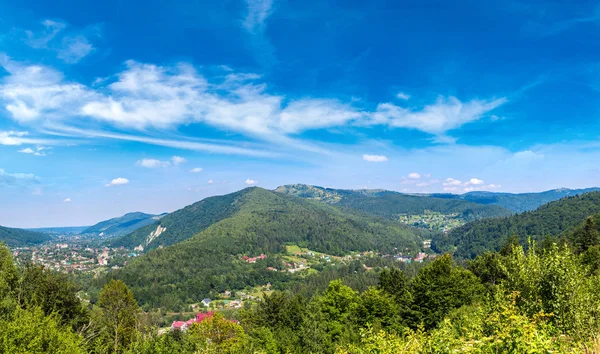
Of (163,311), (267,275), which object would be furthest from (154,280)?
(267,275)

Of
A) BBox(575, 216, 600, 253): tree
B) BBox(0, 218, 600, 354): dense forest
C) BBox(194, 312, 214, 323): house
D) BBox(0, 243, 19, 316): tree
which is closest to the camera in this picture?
BBox(0, 218, 600, 354): dense forest

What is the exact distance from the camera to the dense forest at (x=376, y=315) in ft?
36.2

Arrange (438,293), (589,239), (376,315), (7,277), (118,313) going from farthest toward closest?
1. (589,239)
2. (118,313)
3. (376,315)
4. (438,293)
5. (7,277)

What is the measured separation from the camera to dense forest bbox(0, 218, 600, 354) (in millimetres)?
11031

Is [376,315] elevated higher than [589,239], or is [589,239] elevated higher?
[589,239]

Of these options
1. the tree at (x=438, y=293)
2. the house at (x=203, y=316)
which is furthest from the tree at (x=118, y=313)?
the tree at (x=438, y=293)

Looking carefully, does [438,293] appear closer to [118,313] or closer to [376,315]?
[376,315]

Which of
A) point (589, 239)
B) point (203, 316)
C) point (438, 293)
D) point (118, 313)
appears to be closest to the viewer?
point (438, 293)

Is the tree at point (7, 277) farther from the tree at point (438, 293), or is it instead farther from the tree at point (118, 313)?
the tree at point (438, 293)

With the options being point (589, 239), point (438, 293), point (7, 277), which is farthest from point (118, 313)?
point (589, 239)

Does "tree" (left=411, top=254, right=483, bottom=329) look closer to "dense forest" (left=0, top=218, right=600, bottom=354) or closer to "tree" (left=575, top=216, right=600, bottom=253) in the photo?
"dense forest" (left=0, top=218, right=600, bottom=354)

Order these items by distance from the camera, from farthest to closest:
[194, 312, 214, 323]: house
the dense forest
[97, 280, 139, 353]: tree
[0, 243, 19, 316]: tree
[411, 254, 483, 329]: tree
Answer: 1. [194, 312, 214, 323]: house
2. [97, 280, 139, 353]: tree
3. [411, 254, 483, 329]: tree
4. [0, 243, 19, 316]: tree
5. the dense forest

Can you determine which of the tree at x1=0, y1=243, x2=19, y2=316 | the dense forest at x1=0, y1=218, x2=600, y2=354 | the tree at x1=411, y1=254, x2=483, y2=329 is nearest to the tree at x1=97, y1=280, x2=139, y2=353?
the dense forest at x1=0, y1=218, x2=600, y2=354

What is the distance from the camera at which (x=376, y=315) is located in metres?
41.4
